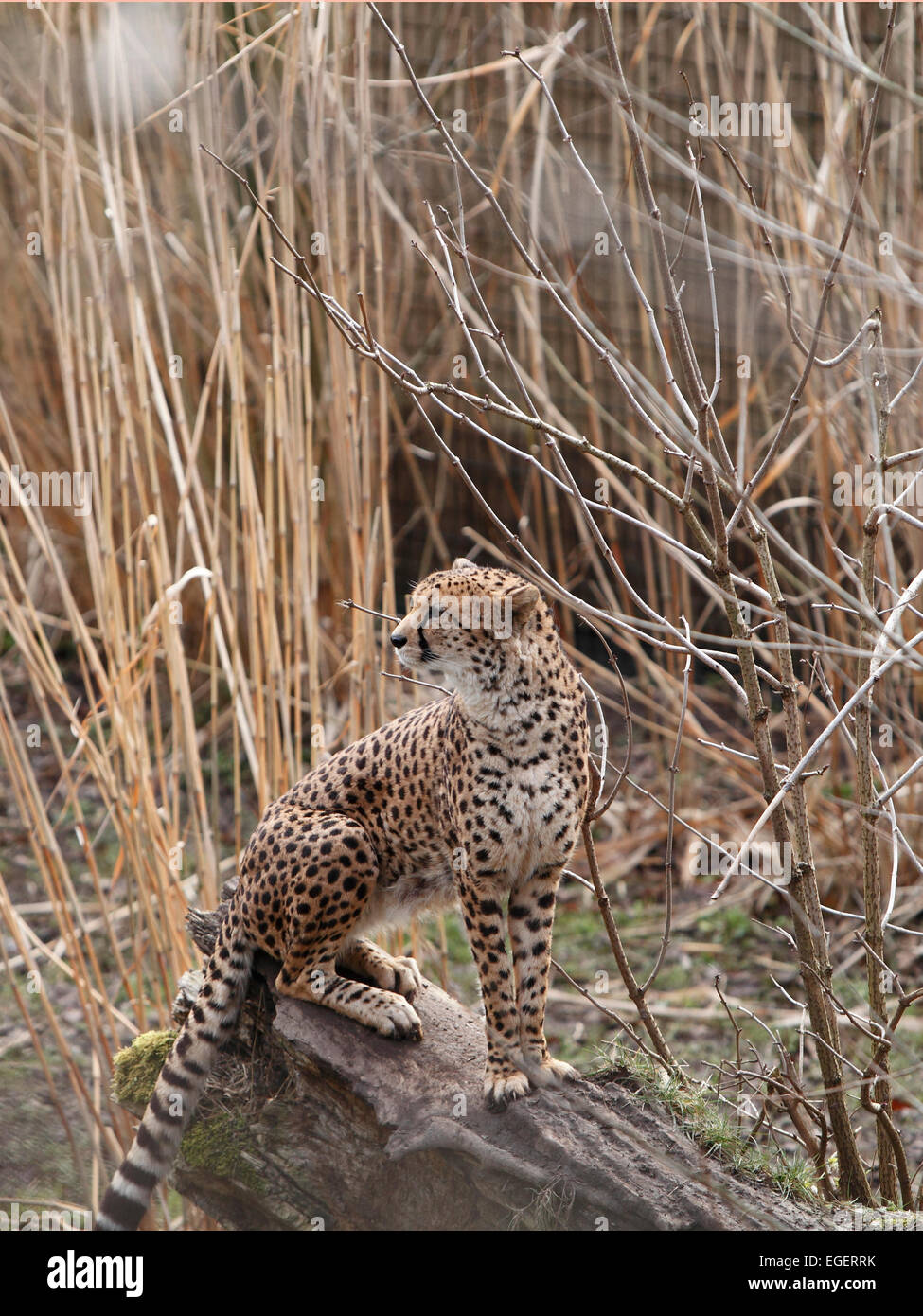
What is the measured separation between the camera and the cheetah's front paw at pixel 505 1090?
6.81ft

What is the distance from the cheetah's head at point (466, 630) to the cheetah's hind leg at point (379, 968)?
24.4 inches

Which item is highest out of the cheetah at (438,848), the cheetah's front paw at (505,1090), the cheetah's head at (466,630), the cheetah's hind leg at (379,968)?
the cheetah's head at (466,630)

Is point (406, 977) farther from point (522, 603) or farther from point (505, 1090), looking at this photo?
point (522, 603)

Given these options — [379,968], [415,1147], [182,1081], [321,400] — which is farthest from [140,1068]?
[321,400]

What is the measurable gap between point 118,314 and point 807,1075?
3540 millimetres

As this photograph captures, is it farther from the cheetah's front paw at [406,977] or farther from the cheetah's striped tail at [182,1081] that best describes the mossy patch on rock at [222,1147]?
the cheetah's front paw at [406,977]

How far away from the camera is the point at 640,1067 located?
2158 mm

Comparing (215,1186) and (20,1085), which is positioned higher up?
(215,1186)

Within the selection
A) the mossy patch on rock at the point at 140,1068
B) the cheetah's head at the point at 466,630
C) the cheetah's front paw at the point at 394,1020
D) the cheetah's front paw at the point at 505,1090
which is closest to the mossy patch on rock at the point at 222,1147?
the mossy patch on rock at the point at 140,1068

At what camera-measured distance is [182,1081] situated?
2.20 metres

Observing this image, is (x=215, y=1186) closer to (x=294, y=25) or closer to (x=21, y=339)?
(x=294, y=25)

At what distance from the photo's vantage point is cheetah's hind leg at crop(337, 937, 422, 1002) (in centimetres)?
237
